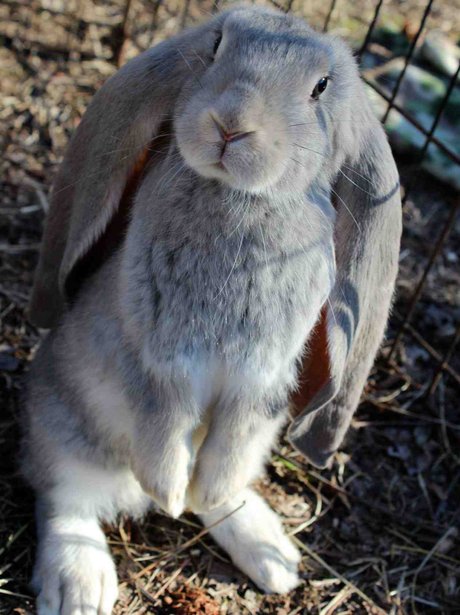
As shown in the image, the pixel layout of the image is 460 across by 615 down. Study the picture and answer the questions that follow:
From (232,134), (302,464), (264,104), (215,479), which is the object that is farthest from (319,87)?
(302,464)

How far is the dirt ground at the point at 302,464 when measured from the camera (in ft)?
10.7

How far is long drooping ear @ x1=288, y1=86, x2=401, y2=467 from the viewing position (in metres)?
2.66

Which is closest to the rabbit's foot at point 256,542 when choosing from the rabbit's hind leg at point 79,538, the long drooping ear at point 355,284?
the rabbit's hind leg at point 79,538

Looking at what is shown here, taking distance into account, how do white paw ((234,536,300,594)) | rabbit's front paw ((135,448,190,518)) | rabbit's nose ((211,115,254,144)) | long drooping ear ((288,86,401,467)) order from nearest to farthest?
rabbit's nose ((211,115,254,144)) < long drooping ear ((288,86,401,467)) < rabbit's front paw ((135,448,190,518)) < white paw ((234,536,300,594))

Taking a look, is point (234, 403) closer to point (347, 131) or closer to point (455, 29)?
point (347, 131)

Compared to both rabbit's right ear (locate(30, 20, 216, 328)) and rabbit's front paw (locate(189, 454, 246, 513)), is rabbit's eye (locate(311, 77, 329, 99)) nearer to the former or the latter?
rabbit's right ear (locate(30, 20, 216, 328))

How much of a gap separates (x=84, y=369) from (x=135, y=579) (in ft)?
2.63

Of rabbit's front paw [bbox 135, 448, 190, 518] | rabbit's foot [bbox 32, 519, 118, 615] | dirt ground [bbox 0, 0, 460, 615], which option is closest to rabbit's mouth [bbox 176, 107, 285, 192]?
rabbit's front paw [bbox 135, 448, 190, 518]

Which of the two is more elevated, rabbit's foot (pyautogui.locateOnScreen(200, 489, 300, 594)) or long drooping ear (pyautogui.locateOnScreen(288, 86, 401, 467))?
long drooping ear (pyautogui.locateOnScreen(288, 86, 401, 467))

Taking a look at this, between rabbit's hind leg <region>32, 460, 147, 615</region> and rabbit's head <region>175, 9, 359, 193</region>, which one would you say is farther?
rabbit's hind leg <region>32, 460, 147, 615</region>

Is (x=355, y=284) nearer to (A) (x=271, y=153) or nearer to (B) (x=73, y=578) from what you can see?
(A) (x=271, y=153)

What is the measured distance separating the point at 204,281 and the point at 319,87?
63cm

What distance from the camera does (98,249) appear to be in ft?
10.1

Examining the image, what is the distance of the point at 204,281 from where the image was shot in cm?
A: 260
